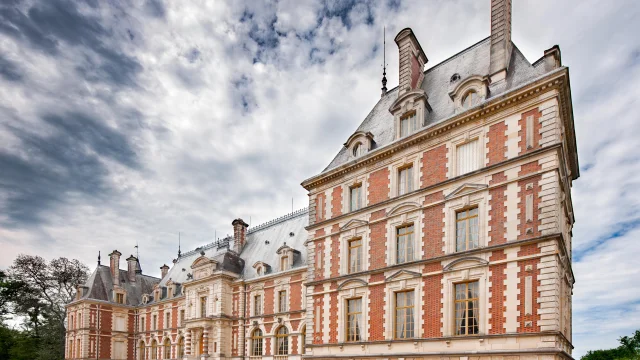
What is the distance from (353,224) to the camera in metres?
20.4

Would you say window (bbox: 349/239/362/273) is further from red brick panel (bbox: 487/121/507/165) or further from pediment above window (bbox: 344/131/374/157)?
red brick panel (bbox: 487/121/507/165)

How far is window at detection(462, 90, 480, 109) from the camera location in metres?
17.3

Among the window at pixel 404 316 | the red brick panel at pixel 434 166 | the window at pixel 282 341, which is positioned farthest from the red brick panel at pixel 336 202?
the window at pixel 282 341

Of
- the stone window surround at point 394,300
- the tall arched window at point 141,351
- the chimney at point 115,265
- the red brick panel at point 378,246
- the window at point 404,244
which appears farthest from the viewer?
the chimney at point 115,265

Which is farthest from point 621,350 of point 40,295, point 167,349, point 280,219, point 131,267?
point 40,295

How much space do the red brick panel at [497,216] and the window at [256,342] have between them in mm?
20106

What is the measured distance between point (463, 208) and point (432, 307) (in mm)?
3801

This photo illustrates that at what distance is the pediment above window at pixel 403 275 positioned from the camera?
17.3 m

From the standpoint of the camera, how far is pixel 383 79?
81.7 ft

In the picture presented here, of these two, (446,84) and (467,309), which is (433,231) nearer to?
(467,309)

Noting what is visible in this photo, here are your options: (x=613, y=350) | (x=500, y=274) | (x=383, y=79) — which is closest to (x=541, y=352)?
(x=500, y=274)

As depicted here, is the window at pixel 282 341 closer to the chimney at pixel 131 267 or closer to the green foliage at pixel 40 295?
the chimney at pixel 131 267

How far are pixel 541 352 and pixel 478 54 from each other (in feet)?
41.3

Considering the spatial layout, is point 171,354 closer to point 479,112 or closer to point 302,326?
point 302,326
